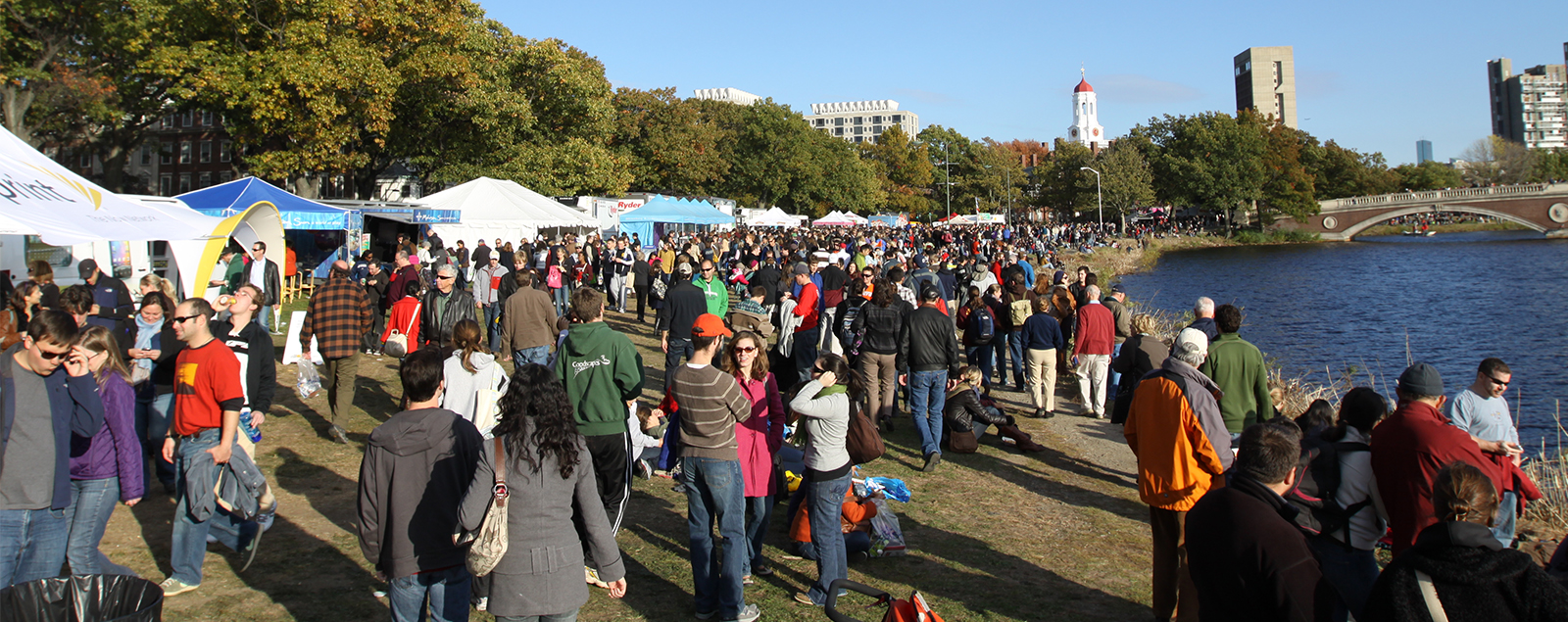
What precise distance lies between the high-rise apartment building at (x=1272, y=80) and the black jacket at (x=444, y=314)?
564ft

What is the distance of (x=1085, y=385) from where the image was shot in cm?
1050

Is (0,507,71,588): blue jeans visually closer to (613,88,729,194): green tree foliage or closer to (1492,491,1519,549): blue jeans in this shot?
(1492,491,1519,549): blue jeans

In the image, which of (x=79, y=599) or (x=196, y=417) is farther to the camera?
(x=196, y=417)

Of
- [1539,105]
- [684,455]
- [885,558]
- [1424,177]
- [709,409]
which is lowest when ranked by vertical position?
[885,558]

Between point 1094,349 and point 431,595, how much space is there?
817 centimetres

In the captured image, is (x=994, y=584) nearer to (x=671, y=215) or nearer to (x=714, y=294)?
(x=714, y=294)

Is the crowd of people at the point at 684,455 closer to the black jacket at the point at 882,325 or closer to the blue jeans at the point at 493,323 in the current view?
the black jacket at the point at 882,325

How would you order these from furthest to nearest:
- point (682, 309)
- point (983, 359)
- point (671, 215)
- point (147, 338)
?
point (671, 215) → point (983, 359) → point (682, 309) → point (147, 338)

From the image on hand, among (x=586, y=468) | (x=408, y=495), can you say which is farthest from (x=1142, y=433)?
(x=408, y=495)

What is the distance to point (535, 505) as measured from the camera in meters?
3.42

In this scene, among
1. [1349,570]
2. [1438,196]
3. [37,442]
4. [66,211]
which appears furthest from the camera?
[1438,196]

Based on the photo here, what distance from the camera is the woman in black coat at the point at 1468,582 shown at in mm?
2709

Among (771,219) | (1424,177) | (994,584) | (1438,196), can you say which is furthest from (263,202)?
(1424,177)

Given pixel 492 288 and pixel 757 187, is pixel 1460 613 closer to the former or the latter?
pixel 492 288
